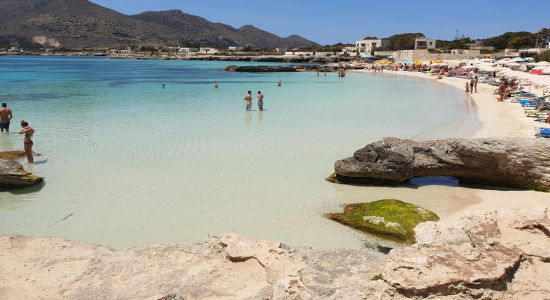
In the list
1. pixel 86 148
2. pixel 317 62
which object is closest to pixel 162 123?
pixel 86 148

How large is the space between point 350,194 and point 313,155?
12.4 ft

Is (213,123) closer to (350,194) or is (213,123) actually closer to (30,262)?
(350,194)

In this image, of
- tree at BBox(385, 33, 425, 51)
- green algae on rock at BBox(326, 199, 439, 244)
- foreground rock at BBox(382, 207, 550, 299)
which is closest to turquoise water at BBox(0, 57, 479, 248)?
green algae on rock at BBox(326, 199, 439, 244)

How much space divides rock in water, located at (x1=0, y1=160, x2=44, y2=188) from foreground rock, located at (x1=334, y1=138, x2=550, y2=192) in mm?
7597

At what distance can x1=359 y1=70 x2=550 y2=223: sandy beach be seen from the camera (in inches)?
344

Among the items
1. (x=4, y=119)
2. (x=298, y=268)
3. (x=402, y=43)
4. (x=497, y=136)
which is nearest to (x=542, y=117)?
(x=497, y=136)

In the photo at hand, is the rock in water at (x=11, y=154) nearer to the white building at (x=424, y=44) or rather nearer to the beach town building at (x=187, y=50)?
the white building at (x=424, y=44)

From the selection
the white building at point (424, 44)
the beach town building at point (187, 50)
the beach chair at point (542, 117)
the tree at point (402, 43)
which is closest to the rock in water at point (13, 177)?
the beach chair at point (542, 117)

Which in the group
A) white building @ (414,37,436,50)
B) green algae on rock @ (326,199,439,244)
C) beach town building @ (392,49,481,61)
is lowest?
green algae on rock @ (326,199,439,244)

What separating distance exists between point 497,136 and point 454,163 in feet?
13.3

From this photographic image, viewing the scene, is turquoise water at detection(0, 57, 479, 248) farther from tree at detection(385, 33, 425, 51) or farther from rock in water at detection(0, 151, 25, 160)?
tree at detection(385, 33, 425, 51)

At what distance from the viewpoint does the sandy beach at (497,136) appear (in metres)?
8.74

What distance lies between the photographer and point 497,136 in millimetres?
13039

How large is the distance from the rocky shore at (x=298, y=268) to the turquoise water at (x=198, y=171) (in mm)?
1489
